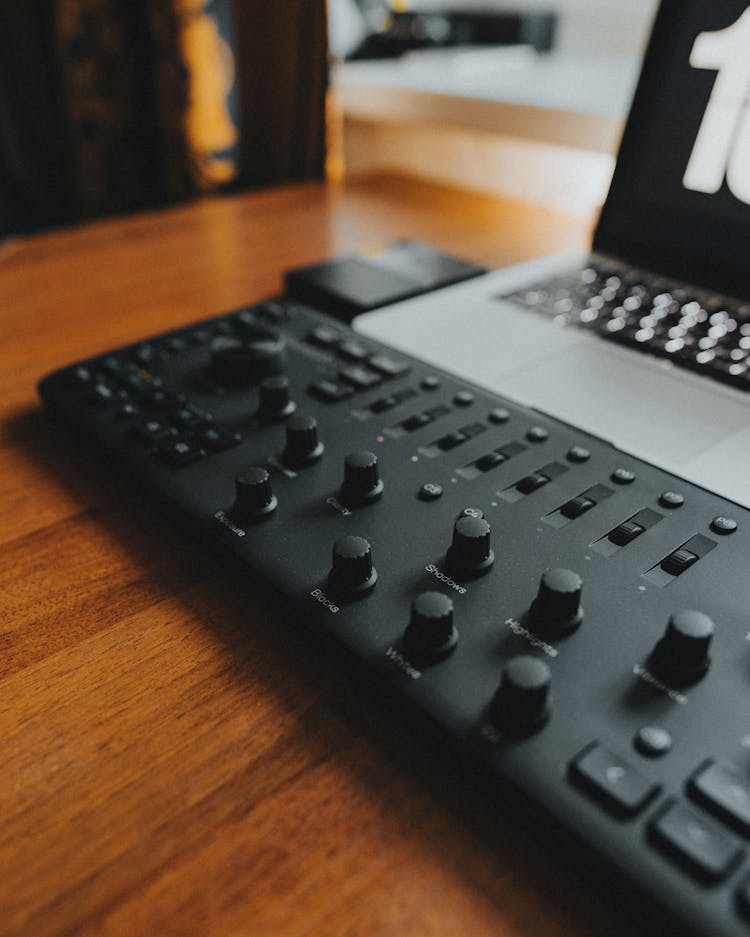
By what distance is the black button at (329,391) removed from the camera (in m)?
0.52

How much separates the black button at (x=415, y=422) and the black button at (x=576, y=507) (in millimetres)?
113

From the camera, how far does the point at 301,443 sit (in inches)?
17.7

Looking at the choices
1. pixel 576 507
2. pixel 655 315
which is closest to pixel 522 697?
pixel 576 507

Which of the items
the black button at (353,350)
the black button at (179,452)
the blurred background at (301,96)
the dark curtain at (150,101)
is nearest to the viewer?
the black button at (179,452)

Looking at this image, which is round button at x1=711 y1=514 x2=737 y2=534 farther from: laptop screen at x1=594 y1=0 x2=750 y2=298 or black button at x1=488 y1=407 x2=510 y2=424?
laptop screen at x1=594 y1=0 x2=750 y2=298

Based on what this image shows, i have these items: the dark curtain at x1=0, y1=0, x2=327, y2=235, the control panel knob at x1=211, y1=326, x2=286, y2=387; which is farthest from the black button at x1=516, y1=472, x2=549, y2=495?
the dark curtain at x1=0, y1=0, x2=327, y2=235

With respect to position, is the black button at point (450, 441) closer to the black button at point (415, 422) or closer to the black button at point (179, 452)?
the black button at point (415, 422)

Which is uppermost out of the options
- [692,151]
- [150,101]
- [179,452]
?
[692,151]

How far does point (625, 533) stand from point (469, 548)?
0.09 m

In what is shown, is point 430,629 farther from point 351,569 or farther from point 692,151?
point 692,151

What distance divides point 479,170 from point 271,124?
41cm

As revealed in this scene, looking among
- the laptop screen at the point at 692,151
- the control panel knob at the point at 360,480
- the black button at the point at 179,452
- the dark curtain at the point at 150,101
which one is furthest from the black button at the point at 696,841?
the dark curtain at the point at 150,101

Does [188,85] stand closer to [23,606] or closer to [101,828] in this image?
[23,606]

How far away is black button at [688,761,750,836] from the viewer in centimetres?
26
